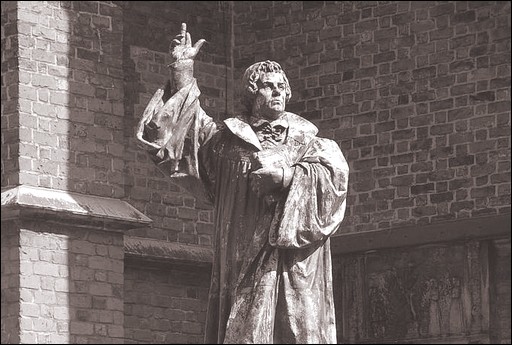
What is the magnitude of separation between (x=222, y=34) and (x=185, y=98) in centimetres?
858

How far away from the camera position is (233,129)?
10125 millimetres

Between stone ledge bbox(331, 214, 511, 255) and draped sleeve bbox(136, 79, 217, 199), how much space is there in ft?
22.8

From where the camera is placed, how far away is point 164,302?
17.2m

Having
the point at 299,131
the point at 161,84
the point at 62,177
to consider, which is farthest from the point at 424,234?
the point at 299,131

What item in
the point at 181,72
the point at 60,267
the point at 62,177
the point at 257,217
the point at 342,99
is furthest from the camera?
the point at 342,99

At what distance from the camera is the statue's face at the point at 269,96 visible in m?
10.2

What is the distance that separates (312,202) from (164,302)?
24.1 feet

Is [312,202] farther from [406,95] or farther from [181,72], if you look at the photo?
[406,95]

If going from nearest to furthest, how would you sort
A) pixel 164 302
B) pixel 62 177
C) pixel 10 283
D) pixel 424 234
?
pixel 10 283, pixel 62 177, pixel 164 302, pixel 424 234

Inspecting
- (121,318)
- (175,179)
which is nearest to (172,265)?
(121,318)

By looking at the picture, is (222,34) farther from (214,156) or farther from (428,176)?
(214,156)

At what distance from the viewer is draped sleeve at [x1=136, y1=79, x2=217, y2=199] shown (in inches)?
400

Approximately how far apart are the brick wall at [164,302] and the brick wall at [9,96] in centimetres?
253

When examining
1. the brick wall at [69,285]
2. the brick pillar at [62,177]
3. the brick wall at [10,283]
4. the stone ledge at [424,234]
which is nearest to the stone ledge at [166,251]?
the stone ledge at [424,234]
